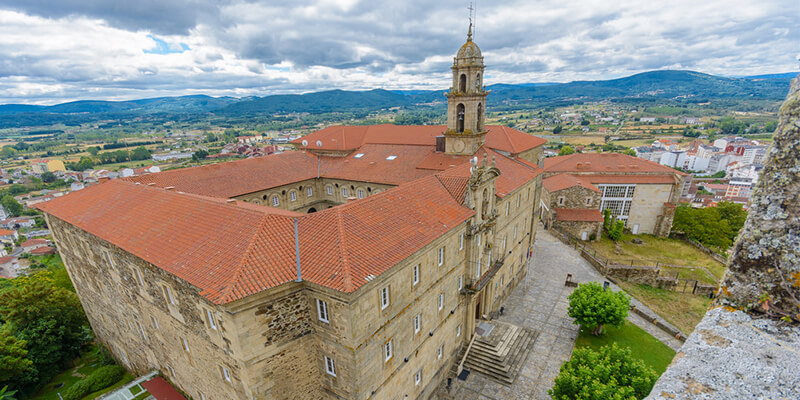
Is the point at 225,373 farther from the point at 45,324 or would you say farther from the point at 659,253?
the point at 659,253

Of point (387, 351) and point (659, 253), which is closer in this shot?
point (387, 351)

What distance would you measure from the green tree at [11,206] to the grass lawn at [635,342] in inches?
7169

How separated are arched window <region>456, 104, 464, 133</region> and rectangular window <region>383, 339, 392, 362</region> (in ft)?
92.8

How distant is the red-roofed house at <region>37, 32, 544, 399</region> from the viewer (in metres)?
15.8

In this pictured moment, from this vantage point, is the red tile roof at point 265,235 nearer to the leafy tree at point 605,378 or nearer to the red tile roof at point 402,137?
the leafy tree at point 605,378

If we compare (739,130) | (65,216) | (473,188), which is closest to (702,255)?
(473,188)

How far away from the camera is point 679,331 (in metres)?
30.1

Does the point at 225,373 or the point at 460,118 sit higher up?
the point at 460,118

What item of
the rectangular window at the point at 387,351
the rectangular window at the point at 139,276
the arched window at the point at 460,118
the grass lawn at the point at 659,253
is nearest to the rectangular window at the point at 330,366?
the rectangular window at the point at 387,351

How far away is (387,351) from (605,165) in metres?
54.0

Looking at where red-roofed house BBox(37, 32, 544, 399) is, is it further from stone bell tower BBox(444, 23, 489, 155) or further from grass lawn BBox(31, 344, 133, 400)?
stone bell tower BBox(444, 23, 489, 155)

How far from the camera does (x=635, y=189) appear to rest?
53.9 m

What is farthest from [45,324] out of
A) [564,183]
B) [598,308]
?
[564,183]

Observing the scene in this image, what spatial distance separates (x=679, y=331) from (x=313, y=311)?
33336 mm
